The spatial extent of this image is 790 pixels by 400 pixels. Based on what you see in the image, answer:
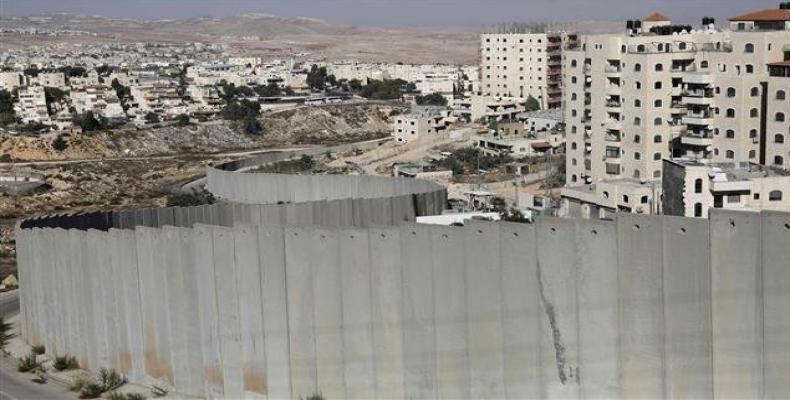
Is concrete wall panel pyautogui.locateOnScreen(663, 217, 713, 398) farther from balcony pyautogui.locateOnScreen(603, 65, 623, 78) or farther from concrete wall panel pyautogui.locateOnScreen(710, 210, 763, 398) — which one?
balcony pyautogui.locateOnScreen(603, 65, 623, 78)

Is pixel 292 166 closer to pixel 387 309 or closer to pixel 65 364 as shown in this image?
pixel 65 364

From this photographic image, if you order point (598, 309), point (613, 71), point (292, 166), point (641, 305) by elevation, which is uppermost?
point (613, 71)

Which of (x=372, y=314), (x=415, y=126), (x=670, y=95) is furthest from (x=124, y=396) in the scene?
(x=415, y=126)

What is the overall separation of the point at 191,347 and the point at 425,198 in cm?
1189

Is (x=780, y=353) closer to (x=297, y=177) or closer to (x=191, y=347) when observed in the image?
(x=191, y=347)

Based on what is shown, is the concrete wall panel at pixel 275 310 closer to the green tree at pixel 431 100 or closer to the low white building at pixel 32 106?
the low white building at pixel 32 106

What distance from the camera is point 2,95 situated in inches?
3900

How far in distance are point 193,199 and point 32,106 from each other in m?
54.6

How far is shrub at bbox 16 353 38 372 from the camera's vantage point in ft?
58.0

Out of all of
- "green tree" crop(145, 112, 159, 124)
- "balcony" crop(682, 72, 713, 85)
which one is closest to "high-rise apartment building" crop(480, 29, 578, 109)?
"green tree" crop(145, 112, 159, 124)

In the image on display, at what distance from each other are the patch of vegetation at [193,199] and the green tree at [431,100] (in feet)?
186

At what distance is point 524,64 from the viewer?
317 ft

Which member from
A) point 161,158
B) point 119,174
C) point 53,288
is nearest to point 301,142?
point 161,158

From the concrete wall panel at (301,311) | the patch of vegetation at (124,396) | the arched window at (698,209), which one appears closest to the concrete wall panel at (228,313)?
the concrete wall panel at (301,311)
